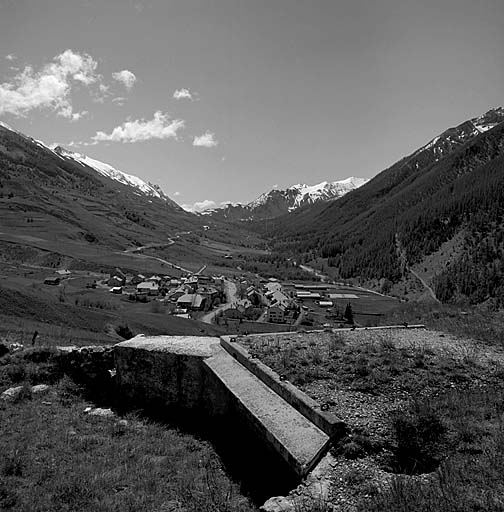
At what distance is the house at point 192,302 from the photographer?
78.8 meters

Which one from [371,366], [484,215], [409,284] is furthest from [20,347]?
[484,215]

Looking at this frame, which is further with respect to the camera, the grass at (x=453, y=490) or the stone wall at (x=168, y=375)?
the stone wall at (x=168, y=375)

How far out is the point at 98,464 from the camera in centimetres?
807

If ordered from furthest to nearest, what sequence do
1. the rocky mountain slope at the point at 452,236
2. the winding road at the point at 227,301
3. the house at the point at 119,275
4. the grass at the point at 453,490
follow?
1. the rocky mountain slope at the point at 452,236
2. the house at the point at 119,275
3. the winding road at the point at 227,301
4. the grass at the point at 453,490

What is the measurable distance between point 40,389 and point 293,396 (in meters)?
8.48

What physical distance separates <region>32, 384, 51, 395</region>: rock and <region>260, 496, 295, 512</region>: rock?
9.28 metres

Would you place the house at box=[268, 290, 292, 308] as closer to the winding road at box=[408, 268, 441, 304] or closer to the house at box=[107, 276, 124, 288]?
the house at box=[107, 276, 124, 288]

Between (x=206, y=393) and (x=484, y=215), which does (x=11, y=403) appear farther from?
(x=484, y=215)

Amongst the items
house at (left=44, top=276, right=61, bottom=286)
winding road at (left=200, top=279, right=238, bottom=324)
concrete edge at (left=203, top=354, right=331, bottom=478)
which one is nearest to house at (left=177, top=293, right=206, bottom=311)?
winding road at (left=200, top=279, right=238, bottom=324)

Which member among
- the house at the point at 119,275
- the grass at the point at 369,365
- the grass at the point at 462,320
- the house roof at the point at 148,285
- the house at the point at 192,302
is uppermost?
the grass at the point at 462,320

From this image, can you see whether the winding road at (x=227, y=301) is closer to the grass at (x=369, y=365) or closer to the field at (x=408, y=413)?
the grass at (x=369, y=365)

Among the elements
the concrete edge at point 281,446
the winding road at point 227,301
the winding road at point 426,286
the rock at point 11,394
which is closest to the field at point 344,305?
the winding road at point 426,286

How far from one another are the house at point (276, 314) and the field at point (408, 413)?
64837 millimetres

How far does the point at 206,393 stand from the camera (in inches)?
427
